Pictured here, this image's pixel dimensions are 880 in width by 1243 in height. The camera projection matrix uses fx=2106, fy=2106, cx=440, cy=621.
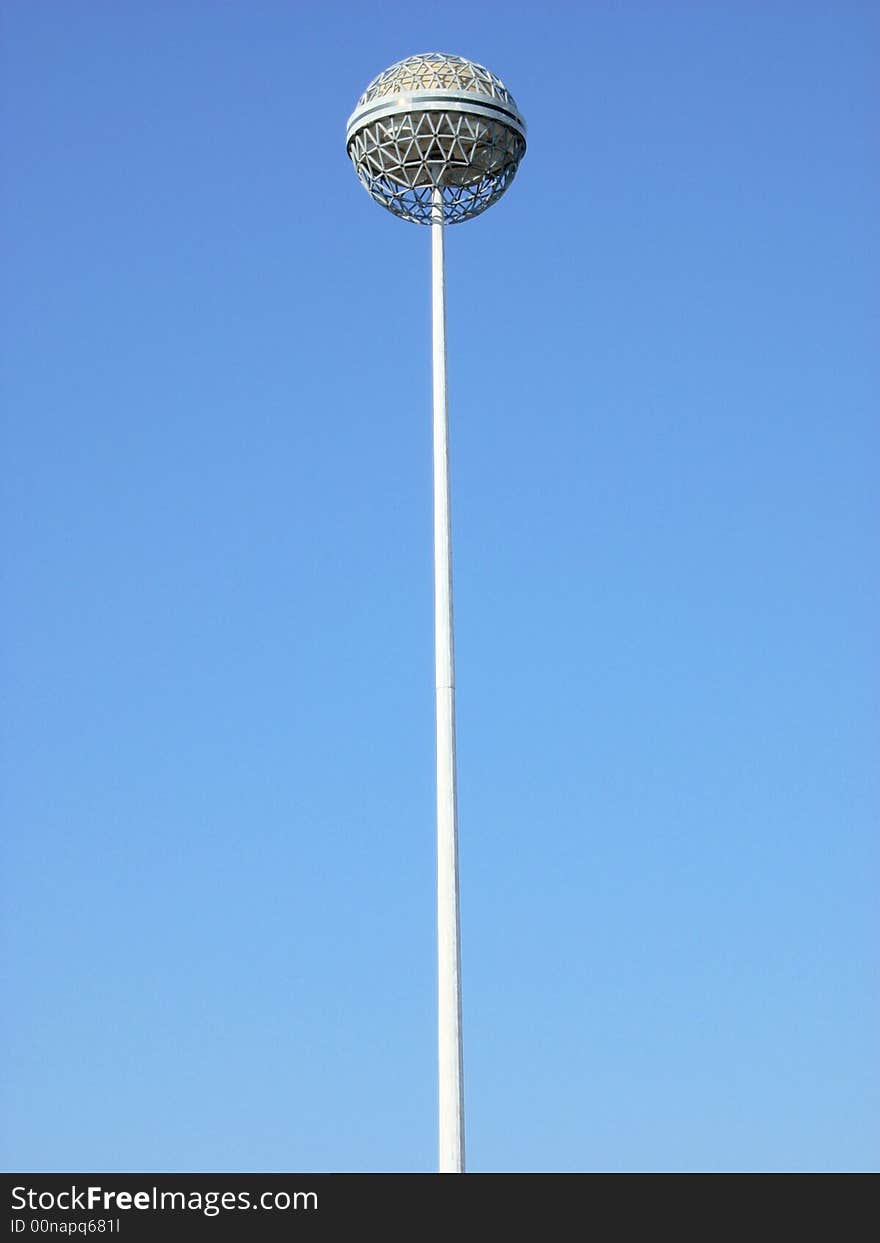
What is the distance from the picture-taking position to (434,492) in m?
54.7

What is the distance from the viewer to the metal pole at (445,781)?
159ft

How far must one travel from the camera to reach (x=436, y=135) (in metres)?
56.4

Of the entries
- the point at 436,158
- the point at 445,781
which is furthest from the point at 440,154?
the point at 445,781

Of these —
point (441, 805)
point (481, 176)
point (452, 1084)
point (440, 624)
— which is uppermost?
point (481, 176)

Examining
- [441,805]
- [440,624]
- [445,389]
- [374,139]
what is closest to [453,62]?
[374,139]

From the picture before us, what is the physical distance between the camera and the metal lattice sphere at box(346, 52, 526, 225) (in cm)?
5622

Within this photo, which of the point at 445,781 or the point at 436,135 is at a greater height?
the point at 436,135

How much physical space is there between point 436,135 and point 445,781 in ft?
57.7

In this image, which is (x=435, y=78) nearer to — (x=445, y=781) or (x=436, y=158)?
(x=436, y=158)
